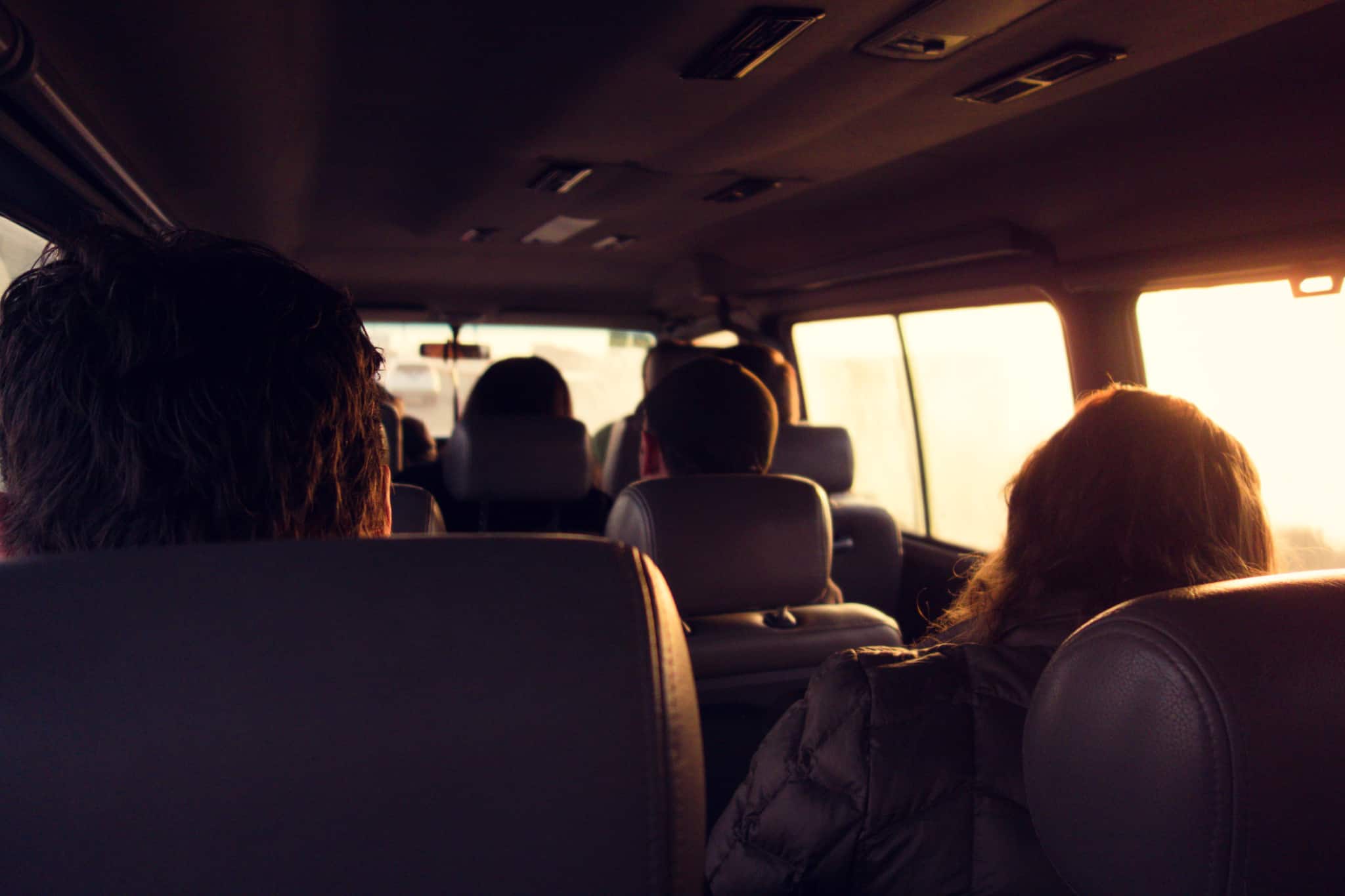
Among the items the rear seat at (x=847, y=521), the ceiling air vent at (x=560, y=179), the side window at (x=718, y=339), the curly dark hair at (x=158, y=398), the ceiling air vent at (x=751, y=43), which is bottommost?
the rear seat at (x=847, y=521)

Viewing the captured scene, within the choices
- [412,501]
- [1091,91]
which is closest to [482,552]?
[412,501]

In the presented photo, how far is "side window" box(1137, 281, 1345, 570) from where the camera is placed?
3.44 m

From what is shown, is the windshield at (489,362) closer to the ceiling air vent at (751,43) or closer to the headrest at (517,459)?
the headrest at (517,459)

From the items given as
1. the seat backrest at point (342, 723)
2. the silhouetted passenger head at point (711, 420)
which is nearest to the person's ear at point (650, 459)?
the silhouetted passenger head at point (711, 420)

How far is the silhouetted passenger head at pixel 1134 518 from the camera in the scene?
1.63 metres

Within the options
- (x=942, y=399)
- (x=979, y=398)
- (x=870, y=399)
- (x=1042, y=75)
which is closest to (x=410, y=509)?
(x=1042, y=75)

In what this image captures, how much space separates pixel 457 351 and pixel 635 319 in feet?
5.14

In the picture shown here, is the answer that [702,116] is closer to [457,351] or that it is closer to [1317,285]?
[1317,285]

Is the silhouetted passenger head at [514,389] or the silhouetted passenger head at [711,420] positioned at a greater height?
the silhouetted passenger head at [514,389]

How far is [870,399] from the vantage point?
7.11 metres

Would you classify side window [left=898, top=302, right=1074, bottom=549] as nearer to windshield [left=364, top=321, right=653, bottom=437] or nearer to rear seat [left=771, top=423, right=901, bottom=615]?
rear seat [left=771, top=423, right=901, bottom=615]

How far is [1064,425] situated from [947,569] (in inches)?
169

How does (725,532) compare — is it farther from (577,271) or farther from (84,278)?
(577,271)

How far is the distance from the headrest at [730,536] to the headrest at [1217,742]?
1.66 m
